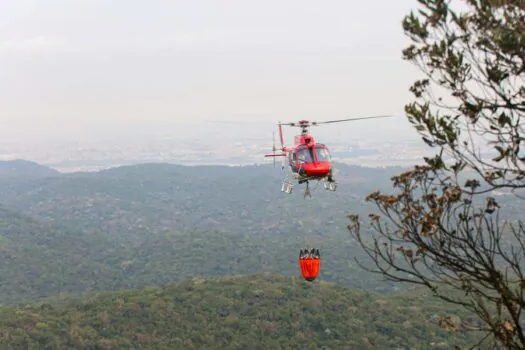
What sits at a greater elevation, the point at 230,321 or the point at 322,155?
the point at 322,155

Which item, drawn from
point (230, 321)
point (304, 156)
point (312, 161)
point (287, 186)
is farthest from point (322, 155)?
point (230, 321)

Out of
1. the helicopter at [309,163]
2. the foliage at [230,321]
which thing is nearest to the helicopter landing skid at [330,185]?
the helicopter at [309,163]

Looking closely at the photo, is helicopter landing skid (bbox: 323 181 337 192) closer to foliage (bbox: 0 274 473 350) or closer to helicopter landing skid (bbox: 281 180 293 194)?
helicopter landing skid (bbox: 281 180 293 194)

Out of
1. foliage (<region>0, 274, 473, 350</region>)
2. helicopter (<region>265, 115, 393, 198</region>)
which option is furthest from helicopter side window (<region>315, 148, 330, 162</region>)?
foliage (<region>0, 274, 473, 350</region>)

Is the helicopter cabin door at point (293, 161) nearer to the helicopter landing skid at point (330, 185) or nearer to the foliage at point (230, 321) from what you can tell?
the helicopter landing skid at point (330, 185)

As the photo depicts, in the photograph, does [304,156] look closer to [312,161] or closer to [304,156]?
[304,156]

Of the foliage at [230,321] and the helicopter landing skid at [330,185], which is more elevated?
the helicopter landing skid at [330,185]

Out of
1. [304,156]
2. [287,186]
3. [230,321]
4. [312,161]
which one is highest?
[304,156]
